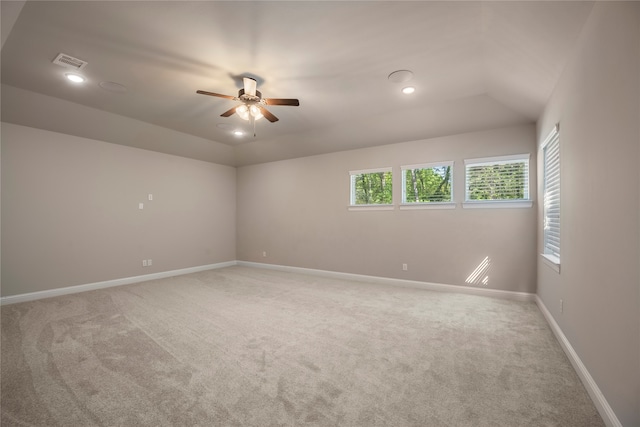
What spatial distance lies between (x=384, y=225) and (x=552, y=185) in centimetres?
261

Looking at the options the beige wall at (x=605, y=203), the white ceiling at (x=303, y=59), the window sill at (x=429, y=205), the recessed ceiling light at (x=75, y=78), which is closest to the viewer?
the beige wall at (x=605, y=203)

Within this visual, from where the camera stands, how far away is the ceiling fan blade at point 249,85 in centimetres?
311

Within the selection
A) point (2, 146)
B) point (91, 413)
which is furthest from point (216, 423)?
point (2, 146)

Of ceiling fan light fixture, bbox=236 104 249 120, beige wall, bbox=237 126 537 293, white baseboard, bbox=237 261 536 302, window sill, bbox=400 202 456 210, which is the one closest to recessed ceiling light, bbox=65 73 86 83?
ceiling fan light fixture, bbox=236 104 249 120

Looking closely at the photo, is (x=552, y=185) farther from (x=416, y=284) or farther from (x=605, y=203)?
(x=416, y=284)

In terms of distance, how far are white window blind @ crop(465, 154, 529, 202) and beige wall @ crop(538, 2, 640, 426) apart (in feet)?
5.93

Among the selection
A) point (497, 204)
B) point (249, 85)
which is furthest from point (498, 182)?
point (249, 85)

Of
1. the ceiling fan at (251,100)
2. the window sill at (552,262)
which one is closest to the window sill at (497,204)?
the window sill at (552,262)

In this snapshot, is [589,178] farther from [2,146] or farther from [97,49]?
[2,146]

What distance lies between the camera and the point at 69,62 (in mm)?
2963

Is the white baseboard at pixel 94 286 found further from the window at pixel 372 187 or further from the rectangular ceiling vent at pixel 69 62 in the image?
the window at pixel 372 187

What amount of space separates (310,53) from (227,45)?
81 centimetres

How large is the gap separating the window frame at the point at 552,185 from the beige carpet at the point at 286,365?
800mm

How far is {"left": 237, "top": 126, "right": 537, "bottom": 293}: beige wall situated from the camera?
421 cm
